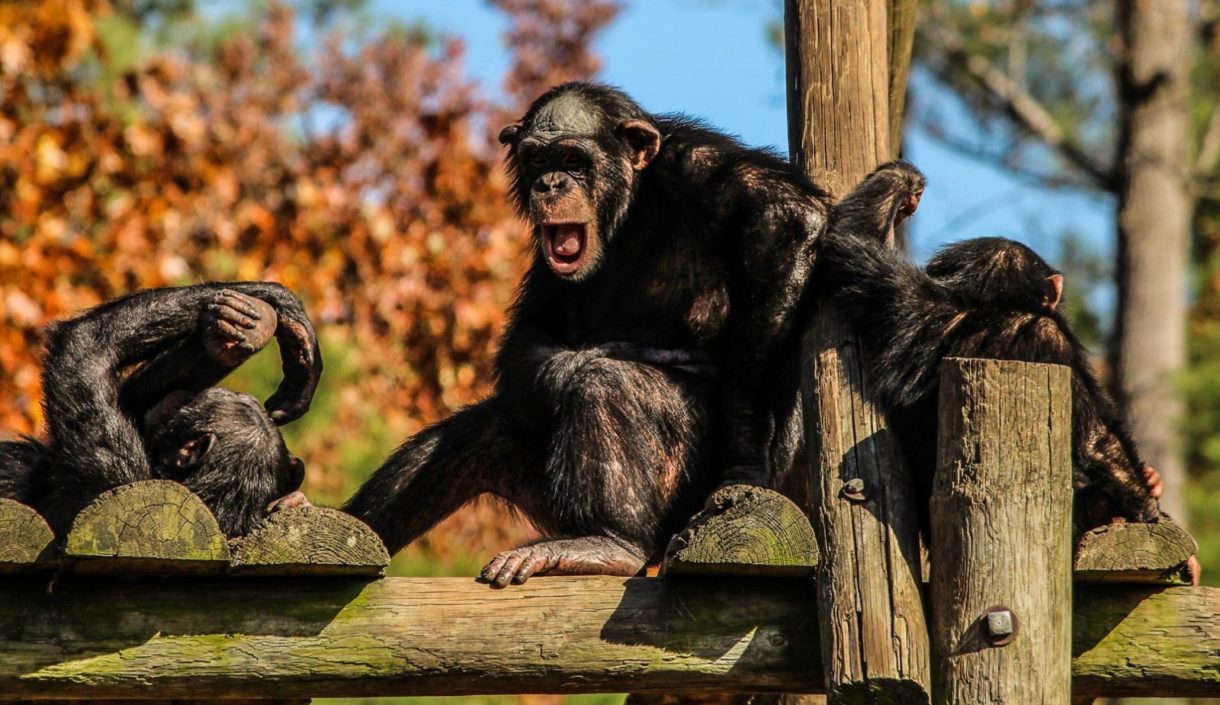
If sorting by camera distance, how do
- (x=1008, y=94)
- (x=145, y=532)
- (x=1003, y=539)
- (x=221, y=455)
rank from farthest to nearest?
(x=1008, y=94) → (x=221, y=455) → (x=1003, y=539) → (x=145, y=532)

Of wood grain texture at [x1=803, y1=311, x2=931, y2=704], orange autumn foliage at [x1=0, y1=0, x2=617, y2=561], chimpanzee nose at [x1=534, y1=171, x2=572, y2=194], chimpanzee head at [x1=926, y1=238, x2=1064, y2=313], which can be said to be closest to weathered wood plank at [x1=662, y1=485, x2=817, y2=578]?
wood grain texture at [x1=803, y1=311, x2=931, y2=704]

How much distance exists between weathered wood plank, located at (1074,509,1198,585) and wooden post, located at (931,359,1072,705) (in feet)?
0.62

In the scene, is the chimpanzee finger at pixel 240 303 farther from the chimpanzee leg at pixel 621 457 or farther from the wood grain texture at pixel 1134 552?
the wood grain texture at pixel 1134 552

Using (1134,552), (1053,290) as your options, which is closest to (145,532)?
(1134,552)

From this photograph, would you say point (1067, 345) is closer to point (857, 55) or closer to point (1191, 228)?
point (857, 55)

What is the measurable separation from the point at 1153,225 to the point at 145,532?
43.2 feet

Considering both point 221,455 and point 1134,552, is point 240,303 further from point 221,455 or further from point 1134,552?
point 1134,552

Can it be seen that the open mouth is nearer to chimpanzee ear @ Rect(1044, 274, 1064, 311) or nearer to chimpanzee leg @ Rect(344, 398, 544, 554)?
chimpanzee leg @ Rect(344, 398, 544, 554)

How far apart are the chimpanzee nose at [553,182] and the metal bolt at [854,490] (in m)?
1.90

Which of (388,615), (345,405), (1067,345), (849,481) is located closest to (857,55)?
(1067,345)

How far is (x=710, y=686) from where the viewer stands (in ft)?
15.2

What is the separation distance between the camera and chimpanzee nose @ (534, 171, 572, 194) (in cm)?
607

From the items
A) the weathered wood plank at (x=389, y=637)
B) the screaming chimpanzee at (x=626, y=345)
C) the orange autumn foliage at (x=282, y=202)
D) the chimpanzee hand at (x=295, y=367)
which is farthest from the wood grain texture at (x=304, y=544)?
the orange autumn foliage at (x=282, y=202)

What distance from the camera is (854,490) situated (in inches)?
186
